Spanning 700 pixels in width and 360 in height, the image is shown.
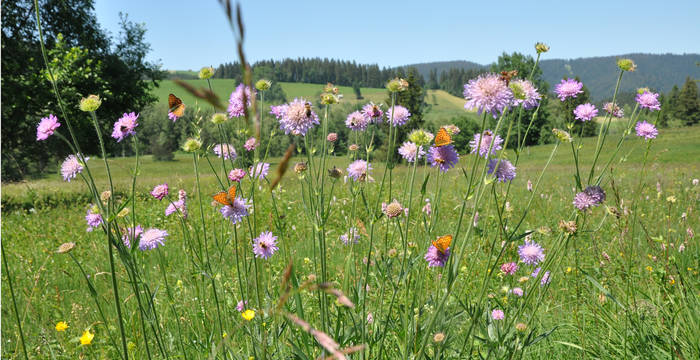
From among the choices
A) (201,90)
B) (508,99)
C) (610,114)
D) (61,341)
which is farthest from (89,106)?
(610,114)

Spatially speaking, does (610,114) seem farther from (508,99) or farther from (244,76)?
(244,76)

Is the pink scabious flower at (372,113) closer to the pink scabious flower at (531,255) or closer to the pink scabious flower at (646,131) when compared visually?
the pink scabious flower at (531,255)

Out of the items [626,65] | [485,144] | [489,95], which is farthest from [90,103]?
[626,65]

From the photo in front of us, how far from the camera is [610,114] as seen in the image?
1.82 m

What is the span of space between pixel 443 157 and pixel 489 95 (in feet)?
1.46

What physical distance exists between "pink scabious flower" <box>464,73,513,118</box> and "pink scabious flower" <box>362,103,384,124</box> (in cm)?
95

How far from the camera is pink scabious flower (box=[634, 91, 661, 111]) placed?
6.80 feet

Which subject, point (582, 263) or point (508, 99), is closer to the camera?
point (508, 99)

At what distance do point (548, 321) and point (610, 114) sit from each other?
140 centimetres

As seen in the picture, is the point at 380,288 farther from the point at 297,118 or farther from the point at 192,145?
the point at 192,145

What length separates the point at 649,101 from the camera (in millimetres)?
2104

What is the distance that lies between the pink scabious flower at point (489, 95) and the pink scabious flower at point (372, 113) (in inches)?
37.4

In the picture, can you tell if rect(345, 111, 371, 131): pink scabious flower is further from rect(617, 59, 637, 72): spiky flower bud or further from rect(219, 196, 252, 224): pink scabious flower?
rect(617, 59, 637, 72): spiky flower bud

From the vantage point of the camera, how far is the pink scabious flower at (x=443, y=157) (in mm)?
1724
